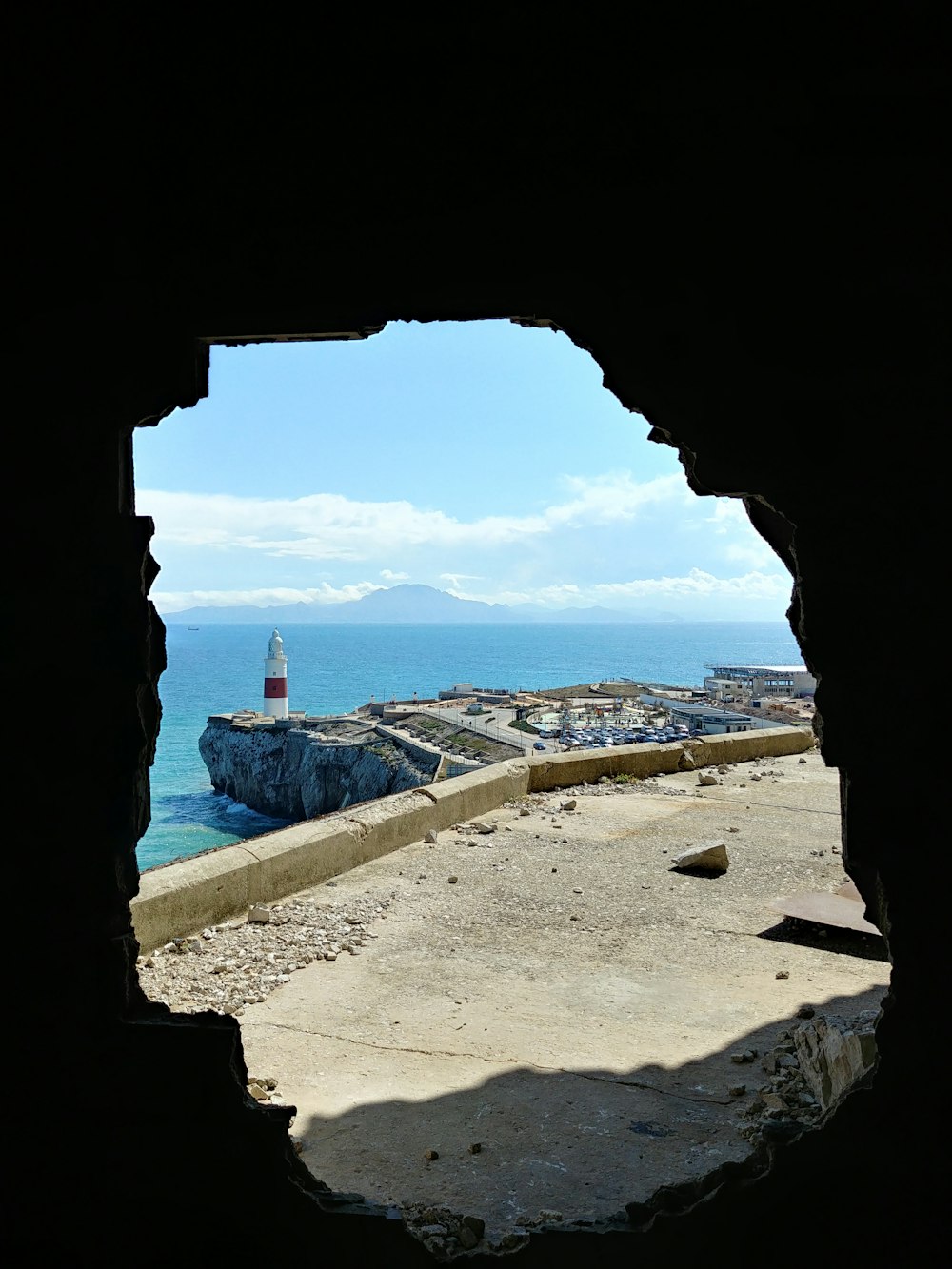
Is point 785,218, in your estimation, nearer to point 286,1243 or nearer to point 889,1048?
point 889,1048

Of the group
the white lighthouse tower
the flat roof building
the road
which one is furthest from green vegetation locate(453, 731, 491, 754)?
the white lighthouse tower

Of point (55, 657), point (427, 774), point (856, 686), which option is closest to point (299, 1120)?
point (55, 657)

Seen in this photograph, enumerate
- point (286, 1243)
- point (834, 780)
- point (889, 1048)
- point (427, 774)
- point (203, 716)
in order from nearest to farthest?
1. point (889, 1048)
2. point (286, 1243)
3. point (834, 780)
4. point (427, 774)
5. point (203, 716)

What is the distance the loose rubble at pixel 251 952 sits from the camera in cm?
485

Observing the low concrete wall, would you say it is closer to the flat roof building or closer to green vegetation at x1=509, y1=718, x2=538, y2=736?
green vegetation at x1=509, y1=718, x2=538, y2=736

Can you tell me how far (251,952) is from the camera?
5.39 metres

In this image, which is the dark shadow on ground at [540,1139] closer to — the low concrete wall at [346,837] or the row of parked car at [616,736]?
the low concrete wall at [346,837]

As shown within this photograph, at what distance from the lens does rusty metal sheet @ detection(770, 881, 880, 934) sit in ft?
17.7

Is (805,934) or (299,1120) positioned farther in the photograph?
(805,934)

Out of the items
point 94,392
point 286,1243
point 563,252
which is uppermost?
point 563,252

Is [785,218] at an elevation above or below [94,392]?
above

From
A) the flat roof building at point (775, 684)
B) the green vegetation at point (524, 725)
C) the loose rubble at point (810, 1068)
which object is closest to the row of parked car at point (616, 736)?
the green vegetation at point (524, 725)

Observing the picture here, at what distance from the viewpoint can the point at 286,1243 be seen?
2.34 meters

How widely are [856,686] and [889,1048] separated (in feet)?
3.17
